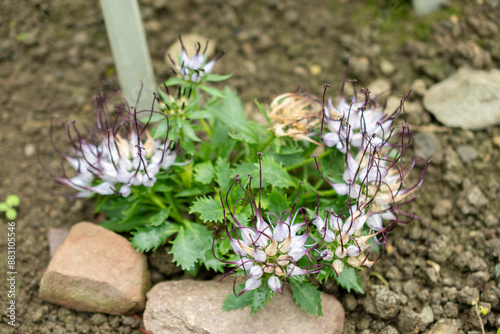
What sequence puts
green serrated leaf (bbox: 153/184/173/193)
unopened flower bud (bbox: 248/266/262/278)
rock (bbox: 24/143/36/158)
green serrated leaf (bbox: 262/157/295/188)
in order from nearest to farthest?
unopened flower bud (bbox: 248/266/262/278) → green serrated leaf (bbox: 262/157/295/188) → green serrated leaf (bbox: 153/184/173/193) → rock (bbox: 24/143/36/158)

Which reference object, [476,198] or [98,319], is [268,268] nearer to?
[98,319]

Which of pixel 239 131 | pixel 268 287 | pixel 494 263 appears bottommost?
pixel 494 263

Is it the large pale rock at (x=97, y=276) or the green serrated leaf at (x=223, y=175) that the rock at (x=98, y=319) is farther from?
the green serrated leaf at (x=223, y=175)

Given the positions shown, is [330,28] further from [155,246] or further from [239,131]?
[155,246]

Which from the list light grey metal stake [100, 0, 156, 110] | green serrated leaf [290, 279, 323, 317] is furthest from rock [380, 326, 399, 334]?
light grey metal stake [100, 0, 156, 110]

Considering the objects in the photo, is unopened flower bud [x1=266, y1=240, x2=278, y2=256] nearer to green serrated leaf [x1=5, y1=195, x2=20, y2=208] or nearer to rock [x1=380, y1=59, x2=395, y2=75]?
green serrated leaf [x1=5, y1=195, x2=20, y2=208]

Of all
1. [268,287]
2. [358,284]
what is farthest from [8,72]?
[358,284]

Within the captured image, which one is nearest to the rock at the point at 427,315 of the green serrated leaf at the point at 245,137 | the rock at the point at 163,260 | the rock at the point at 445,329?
the rock at the point at 445,329
